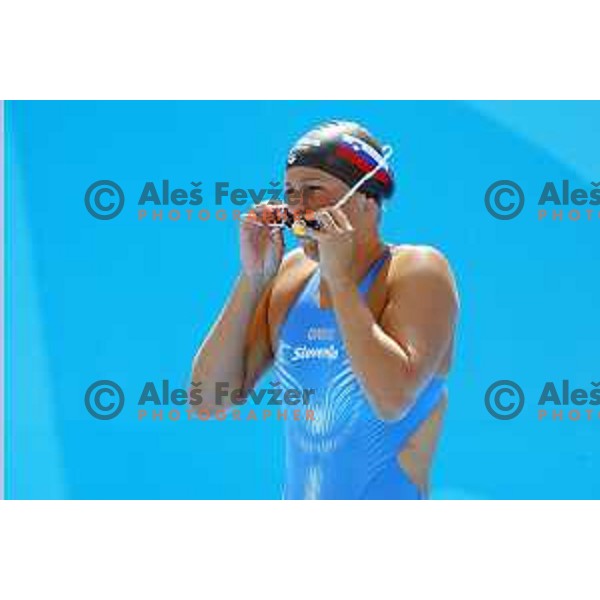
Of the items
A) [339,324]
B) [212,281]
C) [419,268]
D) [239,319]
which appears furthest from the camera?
[212,281]

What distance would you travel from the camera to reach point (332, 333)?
3.22m

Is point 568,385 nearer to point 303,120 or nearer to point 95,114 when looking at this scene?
point 303,120

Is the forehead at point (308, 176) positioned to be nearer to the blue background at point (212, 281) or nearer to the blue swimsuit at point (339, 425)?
the blue swimsuit at point (339, 425)

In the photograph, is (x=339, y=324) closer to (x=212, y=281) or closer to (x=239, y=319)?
(x=239, y=319)

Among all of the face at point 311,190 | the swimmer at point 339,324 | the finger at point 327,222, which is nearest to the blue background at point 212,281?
the swimmer at point 339,324

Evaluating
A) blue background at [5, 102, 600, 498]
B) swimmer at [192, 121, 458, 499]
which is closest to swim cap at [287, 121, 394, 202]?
swimmer at [192, 121, 458, 499]

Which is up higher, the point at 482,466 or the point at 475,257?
the point at 475,257

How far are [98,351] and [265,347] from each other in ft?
8.38

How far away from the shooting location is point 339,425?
320 centimetres

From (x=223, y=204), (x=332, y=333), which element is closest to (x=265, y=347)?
(x=332, y=333)

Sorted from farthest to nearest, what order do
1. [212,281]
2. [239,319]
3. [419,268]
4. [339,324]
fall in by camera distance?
[212,281], [239,319], [419,268], [339,324]

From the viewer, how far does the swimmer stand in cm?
306

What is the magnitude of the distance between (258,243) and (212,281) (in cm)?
263

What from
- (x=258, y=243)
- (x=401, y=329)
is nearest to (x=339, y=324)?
(x=401, y=329)
